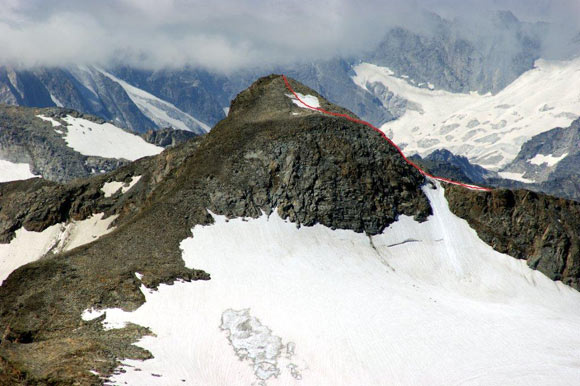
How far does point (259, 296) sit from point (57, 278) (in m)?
19.1

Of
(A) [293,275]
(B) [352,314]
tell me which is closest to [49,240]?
(A) [293,275]

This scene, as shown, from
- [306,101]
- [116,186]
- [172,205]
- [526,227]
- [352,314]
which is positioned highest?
[306,101]

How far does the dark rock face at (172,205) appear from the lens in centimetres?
4625

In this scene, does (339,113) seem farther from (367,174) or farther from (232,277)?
(232,277)

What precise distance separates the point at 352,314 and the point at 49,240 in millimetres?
60572

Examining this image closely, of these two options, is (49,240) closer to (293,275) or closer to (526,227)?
(293,275)

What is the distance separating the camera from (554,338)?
6003 centimetres

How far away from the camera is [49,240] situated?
323 ft

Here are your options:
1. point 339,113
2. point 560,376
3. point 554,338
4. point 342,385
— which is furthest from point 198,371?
point 339,113

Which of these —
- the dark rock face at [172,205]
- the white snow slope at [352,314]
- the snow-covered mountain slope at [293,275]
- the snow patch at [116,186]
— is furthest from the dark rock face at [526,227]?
the snow patch at [116,186]

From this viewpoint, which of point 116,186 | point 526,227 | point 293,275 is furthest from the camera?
point 116,186

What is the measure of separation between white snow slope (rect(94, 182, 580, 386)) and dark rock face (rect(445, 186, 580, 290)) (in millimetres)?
2101

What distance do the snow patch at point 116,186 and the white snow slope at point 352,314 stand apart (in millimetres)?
40995

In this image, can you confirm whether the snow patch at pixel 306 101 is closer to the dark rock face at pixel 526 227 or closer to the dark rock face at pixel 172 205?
the dark rock face at pixel 172 205
